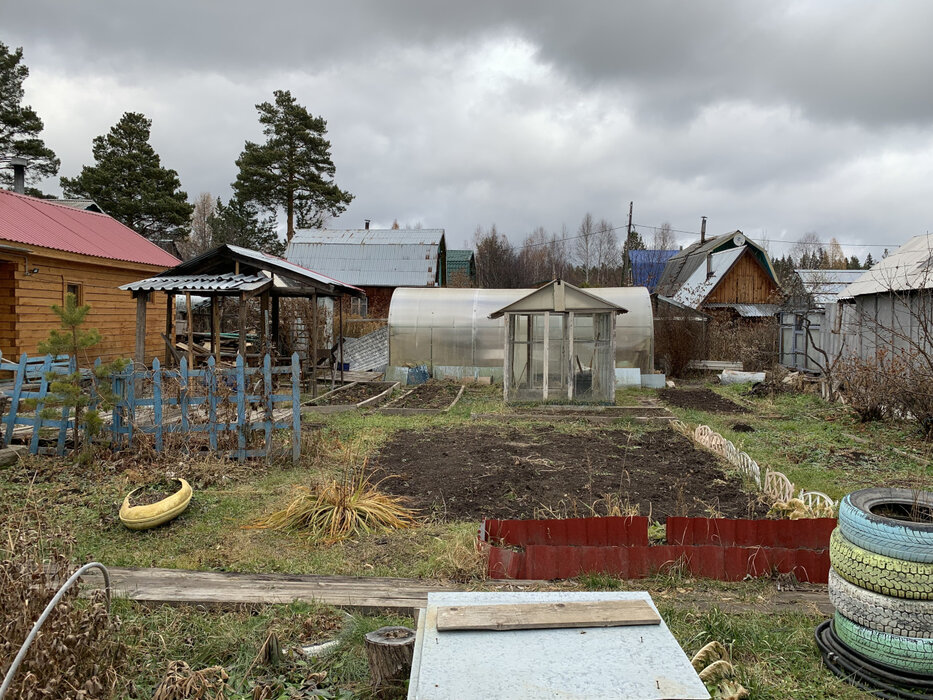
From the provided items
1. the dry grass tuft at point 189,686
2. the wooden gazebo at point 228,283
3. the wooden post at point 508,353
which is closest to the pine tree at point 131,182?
the wooden gazebo at point 228,283

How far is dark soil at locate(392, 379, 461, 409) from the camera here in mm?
13585

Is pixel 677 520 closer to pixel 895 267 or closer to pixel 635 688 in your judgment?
pixel 635 688

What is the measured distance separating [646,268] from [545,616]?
39.1 m

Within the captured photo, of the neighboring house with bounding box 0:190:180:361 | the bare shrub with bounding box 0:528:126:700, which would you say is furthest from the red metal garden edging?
the neighboring house with bounding box 0:190:180:361

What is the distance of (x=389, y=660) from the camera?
302 centimetres

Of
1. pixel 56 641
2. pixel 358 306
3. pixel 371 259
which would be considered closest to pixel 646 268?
pixel 371 259

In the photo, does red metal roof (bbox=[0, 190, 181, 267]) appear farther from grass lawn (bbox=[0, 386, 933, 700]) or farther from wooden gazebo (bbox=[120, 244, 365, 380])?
grass lawn (bbox=[0, 386, 933, 700])

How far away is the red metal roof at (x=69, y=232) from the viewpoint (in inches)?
534

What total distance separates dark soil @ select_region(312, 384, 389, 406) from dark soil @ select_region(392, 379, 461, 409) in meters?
0.85

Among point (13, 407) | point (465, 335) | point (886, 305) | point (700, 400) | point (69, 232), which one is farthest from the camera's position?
point (465, 335)

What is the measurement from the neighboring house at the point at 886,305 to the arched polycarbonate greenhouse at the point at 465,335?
463 cm

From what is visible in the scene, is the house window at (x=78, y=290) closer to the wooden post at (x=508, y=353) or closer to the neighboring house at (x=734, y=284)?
the wooden post at (x=508, y=353)

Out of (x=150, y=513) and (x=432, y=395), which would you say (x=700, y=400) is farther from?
(x=150, y=513)

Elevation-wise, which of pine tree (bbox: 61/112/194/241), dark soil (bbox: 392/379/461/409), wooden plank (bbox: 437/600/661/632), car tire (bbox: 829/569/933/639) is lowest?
dark soil (bbox: 392/379/461/409)
